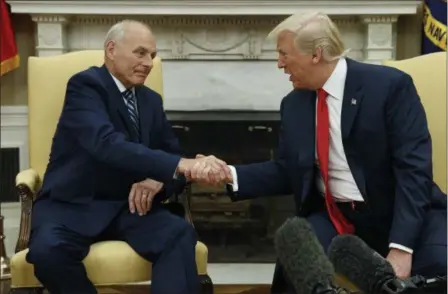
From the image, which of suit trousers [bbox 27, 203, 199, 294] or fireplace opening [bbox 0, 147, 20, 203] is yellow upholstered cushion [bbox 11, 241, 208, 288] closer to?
suit trousers [bbox 27, 203, 199, 294]

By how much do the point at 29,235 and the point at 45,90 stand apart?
0.64m

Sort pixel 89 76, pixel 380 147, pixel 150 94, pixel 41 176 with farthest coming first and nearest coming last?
pixel 41 176, pixel 150 94, pixel 89 76, pixel 380 147

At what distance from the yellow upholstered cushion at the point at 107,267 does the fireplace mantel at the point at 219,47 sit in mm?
1623

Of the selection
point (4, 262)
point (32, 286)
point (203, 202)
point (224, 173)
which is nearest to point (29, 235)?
point (32, 286)

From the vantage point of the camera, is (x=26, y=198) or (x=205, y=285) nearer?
(x=205, y=285)

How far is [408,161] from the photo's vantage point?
6.15 feet

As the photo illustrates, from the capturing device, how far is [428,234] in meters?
1.87

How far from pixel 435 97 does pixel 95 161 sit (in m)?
1.18

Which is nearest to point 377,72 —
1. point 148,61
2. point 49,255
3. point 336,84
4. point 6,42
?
point 336,84

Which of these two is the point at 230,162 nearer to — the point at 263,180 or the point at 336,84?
the point at 263,180

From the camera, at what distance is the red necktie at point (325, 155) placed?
6.51 feet

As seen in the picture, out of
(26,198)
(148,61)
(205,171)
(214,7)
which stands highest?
(214,7)

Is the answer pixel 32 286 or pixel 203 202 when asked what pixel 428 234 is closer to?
pixel 32 286

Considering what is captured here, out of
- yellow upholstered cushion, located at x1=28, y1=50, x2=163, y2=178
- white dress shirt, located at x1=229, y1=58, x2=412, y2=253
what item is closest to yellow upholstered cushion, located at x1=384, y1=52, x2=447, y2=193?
white dress shirt, located at x1=229, y1=58, x2=412, y2=253
